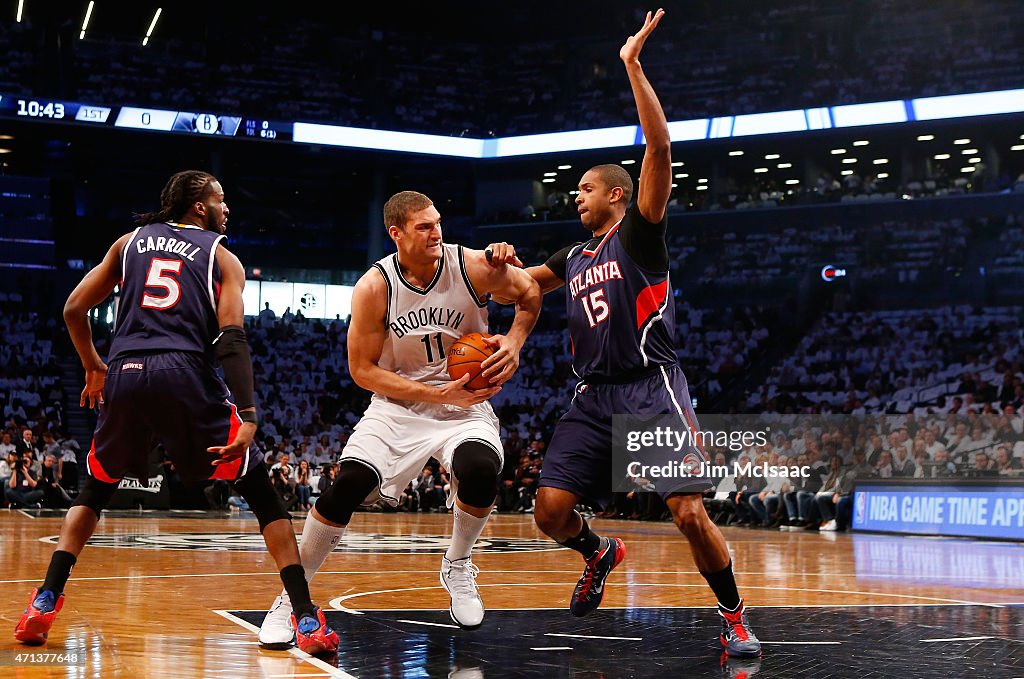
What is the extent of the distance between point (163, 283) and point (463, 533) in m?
1.85

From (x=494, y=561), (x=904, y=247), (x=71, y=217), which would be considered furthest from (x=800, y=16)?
(x=494, y=561)

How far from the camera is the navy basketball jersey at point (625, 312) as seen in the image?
521 cm

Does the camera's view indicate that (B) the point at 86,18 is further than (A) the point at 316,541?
Yes

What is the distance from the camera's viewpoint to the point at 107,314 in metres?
30.3

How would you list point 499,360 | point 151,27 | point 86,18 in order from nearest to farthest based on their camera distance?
point 499,360, point 86,18, point 151,27

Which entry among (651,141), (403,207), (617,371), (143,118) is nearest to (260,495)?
(403,207)

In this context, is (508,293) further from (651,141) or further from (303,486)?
(303,486)

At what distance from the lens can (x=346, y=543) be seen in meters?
11.7

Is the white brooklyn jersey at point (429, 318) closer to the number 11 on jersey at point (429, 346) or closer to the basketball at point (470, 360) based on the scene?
the number 11 on jersey at point (429, 346)

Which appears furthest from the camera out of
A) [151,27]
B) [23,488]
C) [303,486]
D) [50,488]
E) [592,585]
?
[151,27]

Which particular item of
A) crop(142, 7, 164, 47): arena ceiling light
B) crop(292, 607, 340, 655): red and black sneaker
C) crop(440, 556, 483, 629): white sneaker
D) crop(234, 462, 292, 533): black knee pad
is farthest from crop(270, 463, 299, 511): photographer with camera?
crop(142, 7, 164, 47): arena ceiling light

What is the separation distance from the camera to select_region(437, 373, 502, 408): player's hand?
16.5 feet

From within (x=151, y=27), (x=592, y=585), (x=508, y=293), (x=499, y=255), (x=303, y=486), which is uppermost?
(x=151, y=27)

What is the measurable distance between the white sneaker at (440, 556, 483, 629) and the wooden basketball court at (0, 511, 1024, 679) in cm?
8
